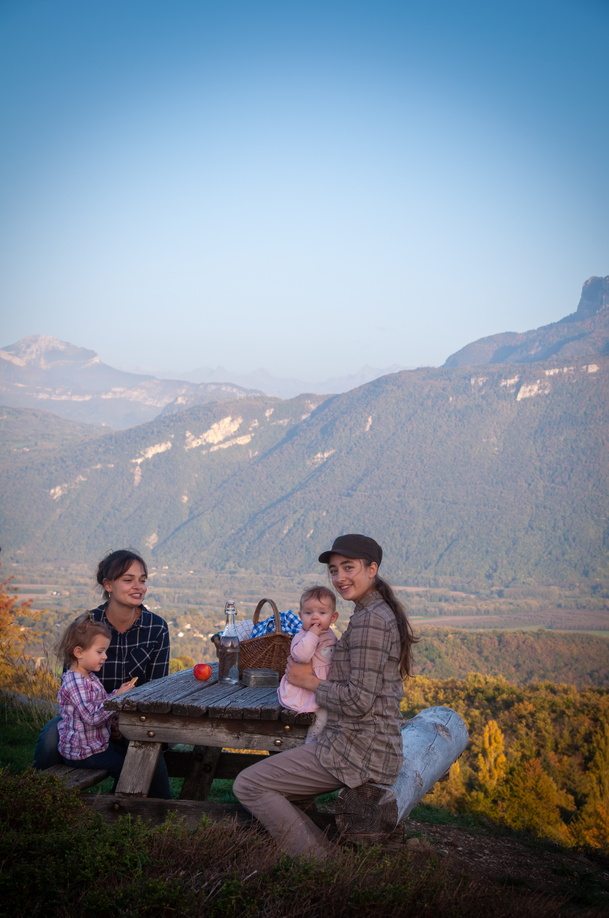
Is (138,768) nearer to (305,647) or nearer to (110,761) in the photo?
(110,761)

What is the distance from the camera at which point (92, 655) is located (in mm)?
4938

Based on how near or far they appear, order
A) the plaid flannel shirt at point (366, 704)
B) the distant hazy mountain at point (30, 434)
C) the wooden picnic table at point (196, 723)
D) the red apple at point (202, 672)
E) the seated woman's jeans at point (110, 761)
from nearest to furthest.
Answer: the plaid flannel shirt at point (366, 704), the wooden picnic table at point (196, 723), the seated woman's jeans at point (110, 761), the red apple at point (202, 672), the distant hazy mountain at point (30, 434)

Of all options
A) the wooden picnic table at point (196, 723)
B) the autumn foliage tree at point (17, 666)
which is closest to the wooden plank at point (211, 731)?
the wooden picnic table at point (196, 723)

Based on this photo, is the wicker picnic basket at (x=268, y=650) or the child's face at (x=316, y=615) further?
the wicker picnic basket at (x=268, y=650)

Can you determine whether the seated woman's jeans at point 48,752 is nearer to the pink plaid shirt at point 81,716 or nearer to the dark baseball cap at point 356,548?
the pink plaid shirt at point 81,716

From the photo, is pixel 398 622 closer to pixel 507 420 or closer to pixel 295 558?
pixel 295 558

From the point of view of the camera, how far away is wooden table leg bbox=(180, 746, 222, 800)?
19.1 ft

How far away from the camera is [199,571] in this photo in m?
135

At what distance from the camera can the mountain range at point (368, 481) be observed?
129 meters

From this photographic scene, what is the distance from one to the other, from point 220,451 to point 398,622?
576ft

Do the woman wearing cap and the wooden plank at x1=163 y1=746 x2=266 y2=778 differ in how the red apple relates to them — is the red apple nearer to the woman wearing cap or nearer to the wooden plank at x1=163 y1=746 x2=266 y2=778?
the woman wearing cap

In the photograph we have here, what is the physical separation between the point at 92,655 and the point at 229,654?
2.38 feet

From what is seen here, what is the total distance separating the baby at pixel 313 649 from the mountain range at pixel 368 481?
109895 mm

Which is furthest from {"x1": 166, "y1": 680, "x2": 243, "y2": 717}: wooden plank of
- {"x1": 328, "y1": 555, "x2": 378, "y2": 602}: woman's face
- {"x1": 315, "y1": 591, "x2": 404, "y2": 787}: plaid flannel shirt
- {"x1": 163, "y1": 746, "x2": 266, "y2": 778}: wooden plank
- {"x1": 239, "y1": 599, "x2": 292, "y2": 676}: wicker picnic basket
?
{"x1": 163, "y1": 746, "x2": 266, "y2": 778}: wooden plank
